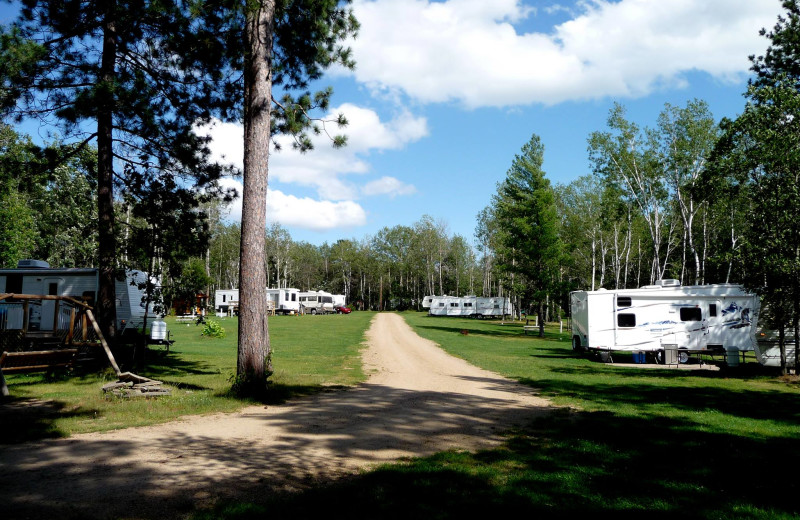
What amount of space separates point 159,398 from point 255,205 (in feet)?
12.5

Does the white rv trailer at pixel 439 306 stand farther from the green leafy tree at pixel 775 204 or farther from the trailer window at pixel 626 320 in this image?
the green leafy tree at pixel 775 204

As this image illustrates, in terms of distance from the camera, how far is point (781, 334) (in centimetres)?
1462

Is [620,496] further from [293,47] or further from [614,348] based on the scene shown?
[614,348]

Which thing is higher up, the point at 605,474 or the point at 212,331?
the point at 605,474

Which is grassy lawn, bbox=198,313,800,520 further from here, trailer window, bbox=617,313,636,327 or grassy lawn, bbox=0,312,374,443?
trailer window, bbox=617,313,636,327

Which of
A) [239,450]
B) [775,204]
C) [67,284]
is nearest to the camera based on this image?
[239,450]

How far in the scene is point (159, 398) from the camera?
8.78 meters

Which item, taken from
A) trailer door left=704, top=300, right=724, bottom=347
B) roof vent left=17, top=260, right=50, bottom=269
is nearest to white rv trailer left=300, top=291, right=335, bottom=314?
roof vent left=17, top=260, right=50, bottom=269

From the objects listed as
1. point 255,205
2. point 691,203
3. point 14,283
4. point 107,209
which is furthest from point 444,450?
point 691,203

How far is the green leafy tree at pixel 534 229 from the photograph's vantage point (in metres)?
31.4

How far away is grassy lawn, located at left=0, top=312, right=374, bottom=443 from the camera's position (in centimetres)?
714

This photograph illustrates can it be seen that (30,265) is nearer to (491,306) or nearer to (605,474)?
(605,474)

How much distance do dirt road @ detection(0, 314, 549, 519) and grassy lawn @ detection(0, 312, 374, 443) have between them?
60 cm

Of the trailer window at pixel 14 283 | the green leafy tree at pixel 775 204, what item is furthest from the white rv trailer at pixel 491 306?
the trailer window at pixel 14 283
